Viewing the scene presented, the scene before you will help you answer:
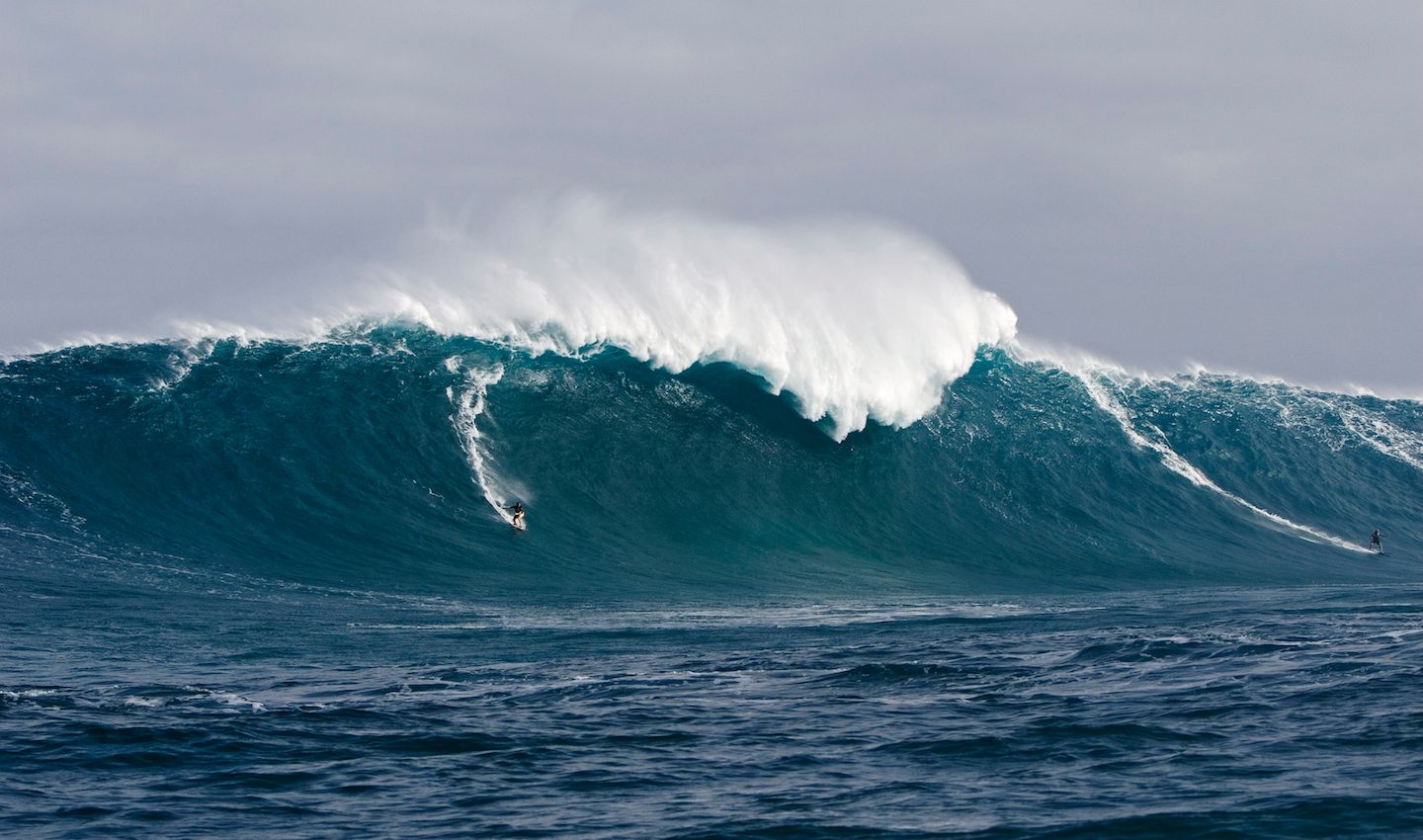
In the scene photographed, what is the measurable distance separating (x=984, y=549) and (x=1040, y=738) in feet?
53.5

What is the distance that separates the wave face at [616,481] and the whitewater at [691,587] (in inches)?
4.0

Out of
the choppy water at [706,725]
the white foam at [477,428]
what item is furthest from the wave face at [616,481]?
the choppy water at [706,725]

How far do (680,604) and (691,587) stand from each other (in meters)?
1.86

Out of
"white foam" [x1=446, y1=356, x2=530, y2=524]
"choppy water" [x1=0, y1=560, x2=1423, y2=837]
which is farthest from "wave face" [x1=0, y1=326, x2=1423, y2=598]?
"choppy water" [x1=0, y1=560, x2=1423, y2=837]

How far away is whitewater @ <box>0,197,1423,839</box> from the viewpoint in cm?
1009

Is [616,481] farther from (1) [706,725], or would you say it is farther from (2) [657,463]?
(1) [706,725]

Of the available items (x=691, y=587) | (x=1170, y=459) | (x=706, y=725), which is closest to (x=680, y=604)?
(x=691, y=587)

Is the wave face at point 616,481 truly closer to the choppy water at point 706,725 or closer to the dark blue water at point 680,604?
the dark blue water at point 680,604

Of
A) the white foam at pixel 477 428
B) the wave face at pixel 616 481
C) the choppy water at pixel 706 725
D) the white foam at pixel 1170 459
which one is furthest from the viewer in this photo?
the white foam at pixel 1170 459

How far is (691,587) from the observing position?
23250 millimetres

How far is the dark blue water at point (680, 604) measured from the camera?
9992 millimetres

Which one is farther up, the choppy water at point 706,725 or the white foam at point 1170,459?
the white foam at point 1170,459

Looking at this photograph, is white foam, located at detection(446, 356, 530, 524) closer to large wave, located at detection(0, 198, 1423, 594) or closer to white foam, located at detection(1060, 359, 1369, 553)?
large wave, located at detection(0, 198, 1423, 594)

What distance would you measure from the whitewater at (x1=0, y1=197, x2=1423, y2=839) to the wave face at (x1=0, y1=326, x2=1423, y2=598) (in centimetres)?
10
